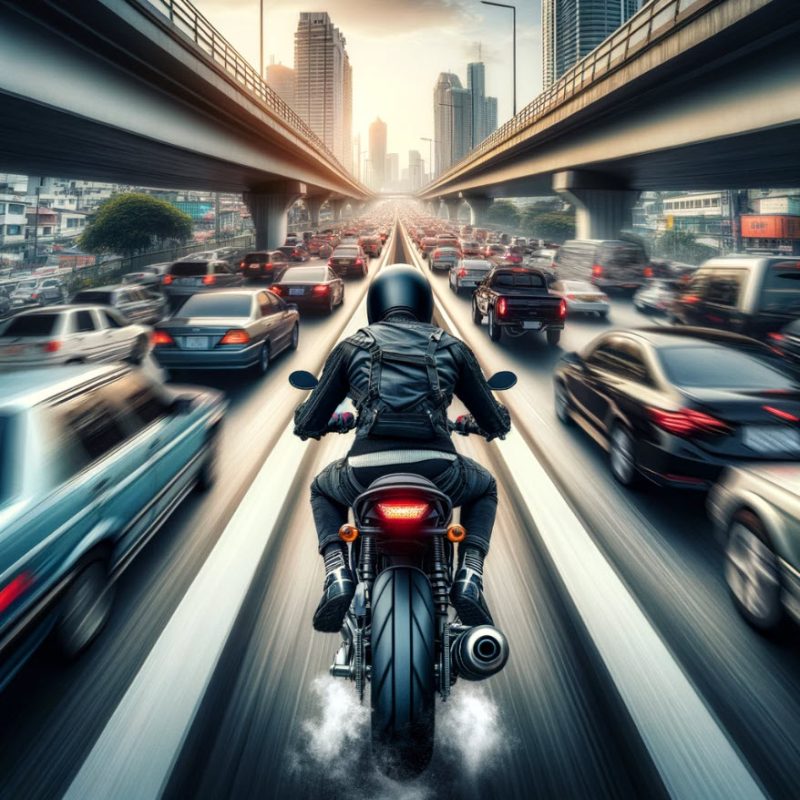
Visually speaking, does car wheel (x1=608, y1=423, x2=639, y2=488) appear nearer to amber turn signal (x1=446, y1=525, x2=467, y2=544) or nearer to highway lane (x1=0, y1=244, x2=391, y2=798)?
highway lane (x1=0, y1=244, x2=391, y2=798)

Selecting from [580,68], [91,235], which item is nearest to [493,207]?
[91,235]

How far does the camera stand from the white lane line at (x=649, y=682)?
9.14ft

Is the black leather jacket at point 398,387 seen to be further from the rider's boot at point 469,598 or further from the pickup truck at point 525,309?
the pickup truck at point 525,309

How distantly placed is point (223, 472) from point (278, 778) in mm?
4262

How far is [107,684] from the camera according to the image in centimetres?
339

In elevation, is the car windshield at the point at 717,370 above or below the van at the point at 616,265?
below

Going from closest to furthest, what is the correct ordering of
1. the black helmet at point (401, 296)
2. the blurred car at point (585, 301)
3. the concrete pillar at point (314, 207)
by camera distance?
1. the black helmet at point (401, 296)
2. the blurred car at point (585, 301)
3. the concrete pillar at point (314, 207)

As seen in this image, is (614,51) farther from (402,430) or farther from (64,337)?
(402,430)

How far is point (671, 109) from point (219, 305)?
17879mm

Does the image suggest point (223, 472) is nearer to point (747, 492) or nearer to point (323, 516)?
point (323, 516)

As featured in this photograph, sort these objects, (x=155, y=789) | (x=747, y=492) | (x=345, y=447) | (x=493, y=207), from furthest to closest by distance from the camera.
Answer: (x=493, y=207)
(x=345, y=447)
(x=747, y=492)
(x=155, y=789)

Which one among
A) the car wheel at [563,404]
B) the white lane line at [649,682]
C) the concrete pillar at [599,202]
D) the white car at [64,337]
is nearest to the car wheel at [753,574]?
the white lane line at [649,682]

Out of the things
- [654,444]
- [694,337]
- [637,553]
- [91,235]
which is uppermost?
[91,235]

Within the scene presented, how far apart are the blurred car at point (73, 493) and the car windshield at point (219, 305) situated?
21.3 feet
